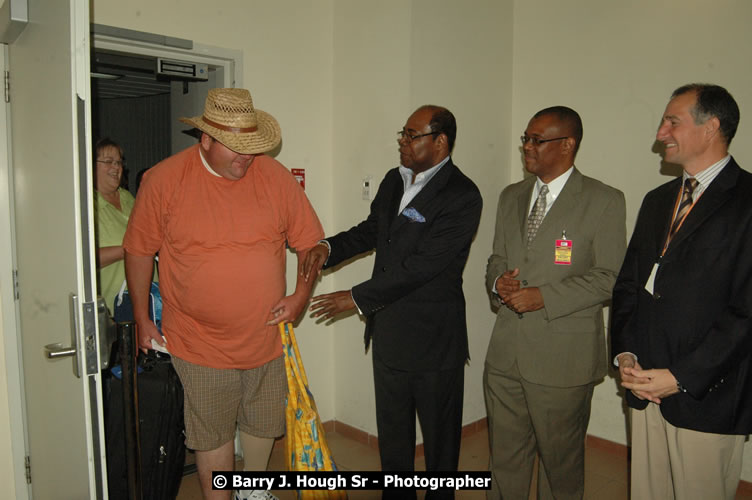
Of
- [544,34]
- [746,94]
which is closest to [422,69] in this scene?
[544,34]

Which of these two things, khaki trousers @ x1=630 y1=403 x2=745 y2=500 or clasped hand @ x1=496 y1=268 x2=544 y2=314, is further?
clasped hand @ x1=496 y1=268 x2=544 y2=314

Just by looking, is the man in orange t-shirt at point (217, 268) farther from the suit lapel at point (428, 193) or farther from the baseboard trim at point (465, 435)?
the baseboard trim at point (465, 435)

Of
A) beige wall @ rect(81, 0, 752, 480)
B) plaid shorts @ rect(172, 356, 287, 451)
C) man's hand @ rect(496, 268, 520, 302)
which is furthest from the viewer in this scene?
beige wall @ rect(81, 0, 752, 480)

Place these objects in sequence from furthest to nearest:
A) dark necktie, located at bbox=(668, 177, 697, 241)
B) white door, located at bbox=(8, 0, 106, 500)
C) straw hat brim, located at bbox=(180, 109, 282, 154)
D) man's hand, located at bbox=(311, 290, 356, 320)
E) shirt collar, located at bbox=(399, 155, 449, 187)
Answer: shirt collar, located at bbox=(399, 155, 449, 187)
man's hand, located at bbox=(311, 290, 356, 320)
straw hat brim, located at bbox=(180, 109, 282, 154)
dark necktie, located at bbox=(668, 177, 697, 241)
white door, located at bbox=(8, 0, 106, 500)

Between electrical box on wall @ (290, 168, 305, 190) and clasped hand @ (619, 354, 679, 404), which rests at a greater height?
electrical box on wall @ (290, 168, 305, 190)

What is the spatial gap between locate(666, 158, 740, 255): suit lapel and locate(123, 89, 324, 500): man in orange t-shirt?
149cm

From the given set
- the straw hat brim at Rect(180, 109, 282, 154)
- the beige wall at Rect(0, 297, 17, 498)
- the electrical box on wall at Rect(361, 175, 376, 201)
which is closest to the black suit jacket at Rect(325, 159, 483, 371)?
the straw hat brim at Rect(180, 109, 282, 154)

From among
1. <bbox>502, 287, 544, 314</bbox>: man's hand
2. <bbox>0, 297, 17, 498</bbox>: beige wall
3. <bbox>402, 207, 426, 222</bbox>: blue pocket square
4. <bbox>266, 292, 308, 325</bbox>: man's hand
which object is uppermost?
<bbox>402, 207, 426, 222</bbox>: blue pocket square

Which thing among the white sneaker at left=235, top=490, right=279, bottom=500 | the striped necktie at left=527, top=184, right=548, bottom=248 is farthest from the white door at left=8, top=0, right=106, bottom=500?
the striped necktie at left=527, top=184, right=548, bottom=248

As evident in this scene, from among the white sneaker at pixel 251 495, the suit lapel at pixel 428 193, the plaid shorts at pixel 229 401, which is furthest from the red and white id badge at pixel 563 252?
the white sneaker at pixel 251 495

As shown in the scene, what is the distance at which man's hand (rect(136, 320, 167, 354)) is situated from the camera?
233cm

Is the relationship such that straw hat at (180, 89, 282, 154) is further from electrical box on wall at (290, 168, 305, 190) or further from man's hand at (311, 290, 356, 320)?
electrical box on wall at (290, 168, 305, 190)

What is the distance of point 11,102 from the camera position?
2336 millimetres

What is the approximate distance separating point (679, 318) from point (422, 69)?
6.66 ft
